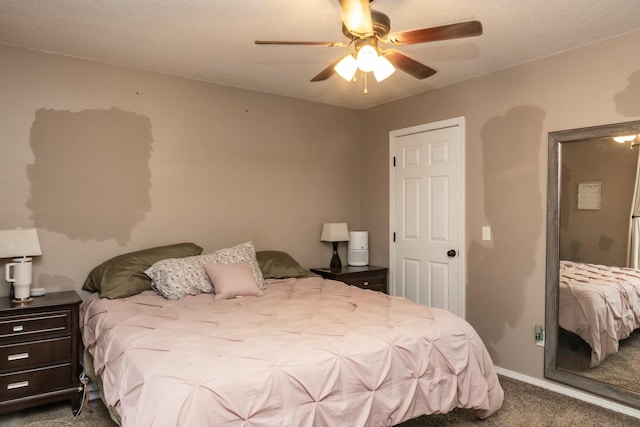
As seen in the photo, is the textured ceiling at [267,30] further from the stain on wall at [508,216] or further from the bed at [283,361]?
the bed at [283,361]

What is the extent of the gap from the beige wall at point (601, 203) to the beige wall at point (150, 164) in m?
2.29

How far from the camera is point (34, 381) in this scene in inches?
109

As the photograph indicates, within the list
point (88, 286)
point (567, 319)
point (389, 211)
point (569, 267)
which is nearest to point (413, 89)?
point (389, 211)

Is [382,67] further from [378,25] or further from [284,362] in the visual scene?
[284,362]

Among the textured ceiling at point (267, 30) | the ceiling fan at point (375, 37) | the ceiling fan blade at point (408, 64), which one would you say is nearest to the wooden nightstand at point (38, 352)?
the textured ceiling at point (267, 30)

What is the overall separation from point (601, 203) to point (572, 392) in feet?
4.46

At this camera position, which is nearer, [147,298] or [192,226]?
[147,298]

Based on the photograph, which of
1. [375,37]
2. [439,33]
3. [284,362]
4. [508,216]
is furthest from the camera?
[508,216]

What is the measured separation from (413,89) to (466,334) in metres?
2.47

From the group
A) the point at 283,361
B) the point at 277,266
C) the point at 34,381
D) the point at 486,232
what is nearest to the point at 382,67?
the point at 283,361

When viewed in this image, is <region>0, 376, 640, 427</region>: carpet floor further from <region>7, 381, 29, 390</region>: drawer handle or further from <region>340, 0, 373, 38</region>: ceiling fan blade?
<region>340, 0, 373, 38</region>: ceiling fan blade

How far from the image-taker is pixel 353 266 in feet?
15.4

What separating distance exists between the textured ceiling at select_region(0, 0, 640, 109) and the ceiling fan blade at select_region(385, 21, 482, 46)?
41 centimetres

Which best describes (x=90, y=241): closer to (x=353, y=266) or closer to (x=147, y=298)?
(x=147, y=298)
